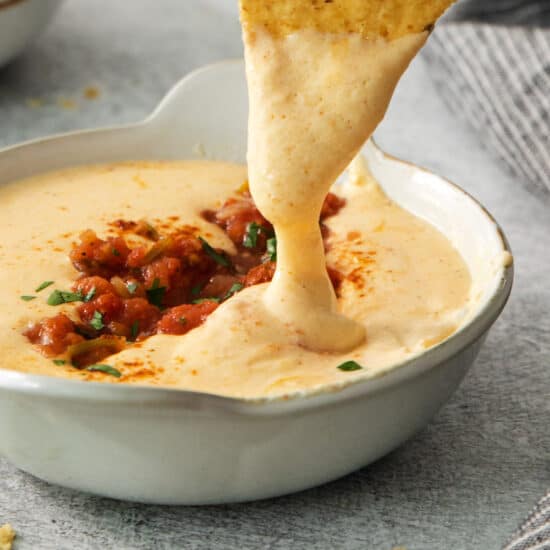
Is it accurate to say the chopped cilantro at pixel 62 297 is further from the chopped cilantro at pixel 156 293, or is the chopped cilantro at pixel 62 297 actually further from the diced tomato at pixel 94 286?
the chopped cilantro at pixel 156 293

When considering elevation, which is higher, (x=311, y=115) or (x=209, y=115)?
(x=311, y=115)

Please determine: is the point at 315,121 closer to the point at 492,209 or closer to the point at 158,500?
the point at 158,500

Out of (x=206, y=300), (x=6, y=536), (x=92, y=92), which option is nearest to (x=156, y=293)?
(x=206, y=300)

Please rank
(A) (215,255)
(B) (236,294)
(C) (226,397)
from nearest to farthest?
(C) (226,397)
(B) (236,294)
(A) (215,255)

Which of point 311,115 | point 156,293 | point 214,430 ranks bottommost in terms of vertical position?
point 156,293

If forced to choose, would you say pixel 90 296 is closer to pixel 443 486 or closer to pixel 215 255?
pixel 215 255

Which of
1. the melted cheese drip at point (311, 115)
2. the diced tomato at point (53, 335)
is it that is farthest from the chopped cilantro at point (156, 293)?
the melted cheese drip at point (311, 115)

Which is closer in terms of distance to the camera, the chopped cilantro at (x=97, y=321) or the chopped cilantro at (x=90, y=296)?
the chopped cilantro at (x=97, y=321)
